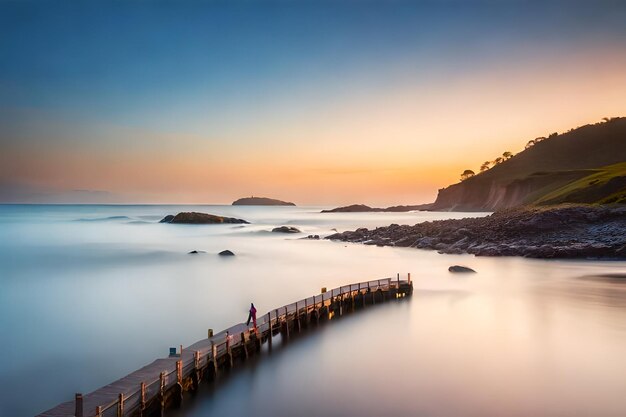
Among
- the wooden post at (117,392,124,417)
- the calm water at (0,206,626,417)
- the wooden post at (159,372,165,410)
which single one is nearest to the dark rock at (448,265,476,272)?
the calm water at (0,206,626,417)

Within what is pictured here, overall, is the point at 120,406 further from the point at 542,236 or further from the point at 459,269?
the point at 542,236

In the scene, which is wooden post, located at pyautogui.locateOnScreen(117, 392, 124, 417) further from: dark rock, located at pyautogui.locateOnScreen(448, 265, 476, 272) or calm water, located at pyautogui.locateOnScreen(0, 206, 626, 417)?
dark rock, located at pyautogui.locateOnScreen(448, 265, 476, 272)

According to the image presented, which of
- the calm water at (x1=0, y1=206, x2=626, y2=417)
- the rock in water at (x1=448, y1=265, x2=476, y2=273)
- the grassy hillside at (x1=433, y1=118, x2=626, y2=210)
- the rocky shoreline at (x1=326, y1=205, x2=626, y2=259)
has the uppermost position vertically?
the grassy hillside at (x1=433, y1=118, x2=626, y2=210)

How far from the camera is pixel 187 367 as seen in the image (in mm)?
20203

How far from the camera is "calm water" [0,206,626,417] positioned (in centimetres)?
2075

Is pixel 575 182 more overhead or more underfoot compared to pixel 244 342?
more overhead

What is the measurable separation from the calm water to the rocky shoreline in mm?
4791

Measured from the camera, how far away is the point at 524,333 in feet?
101

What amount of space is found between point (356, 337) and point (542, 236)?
147 feet

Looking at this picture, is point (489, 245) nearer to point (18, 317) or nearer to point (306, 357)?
point (306, 357)

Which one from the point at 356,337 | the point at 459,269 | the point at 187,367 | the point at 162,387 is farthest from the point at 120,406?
the point at 459,269

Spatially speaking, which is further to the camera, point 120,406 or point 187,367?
point 187,367

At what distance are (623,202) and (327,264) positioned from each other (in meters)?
39.2

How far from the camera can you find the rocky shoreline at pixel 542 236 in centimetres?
5897
